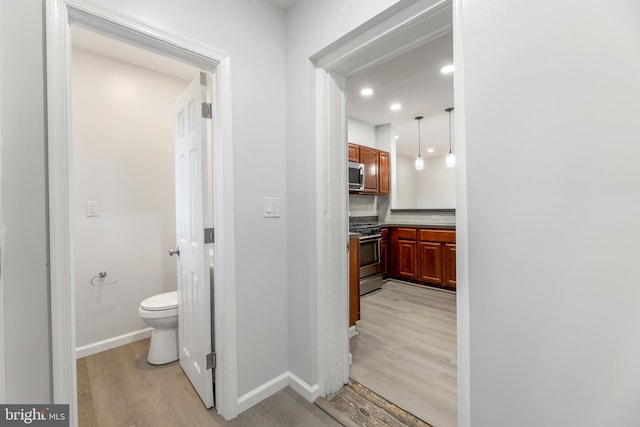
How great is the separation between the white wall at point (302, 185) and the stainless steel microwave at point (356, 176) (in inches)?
83.6

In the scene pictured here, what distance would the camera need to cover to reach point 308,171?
169 cm

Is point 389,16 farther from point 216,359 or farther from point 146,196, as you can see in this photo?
point 146,196

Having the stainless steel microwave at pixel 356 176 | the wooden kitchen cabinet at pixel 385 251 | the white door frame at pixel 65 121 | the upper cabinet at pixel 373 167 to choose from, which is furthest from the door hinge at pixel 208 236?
the wooden kitchen cabinet at pixel 385 251

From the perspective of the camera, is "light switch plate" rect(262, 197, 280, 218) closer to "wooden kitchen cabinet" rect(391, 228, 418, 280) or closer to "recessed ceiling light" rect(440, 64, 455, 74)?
"recessed ceiling light" rect(440, 64, 455, 74)

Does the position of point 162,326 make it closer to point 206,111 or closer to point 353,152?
point 206,111

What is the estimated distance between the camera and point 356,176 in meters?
3.91

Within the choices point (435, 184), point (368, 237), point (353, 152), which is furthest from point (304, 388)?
point (435, 184)

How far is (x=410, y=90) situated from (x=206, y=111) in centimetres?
277

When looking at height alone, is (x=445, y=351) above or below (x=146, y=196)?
below

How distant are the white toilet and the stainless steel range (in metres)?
2.31

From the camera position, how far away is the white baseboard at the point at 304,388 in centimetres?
165

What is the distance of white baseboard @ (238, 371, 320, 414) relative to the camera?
159 cm

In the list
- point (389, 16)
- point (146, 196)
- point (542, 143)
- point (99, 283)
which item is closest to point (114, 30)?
point (389, 16)

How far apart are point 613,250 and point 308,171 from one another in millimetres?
1361
